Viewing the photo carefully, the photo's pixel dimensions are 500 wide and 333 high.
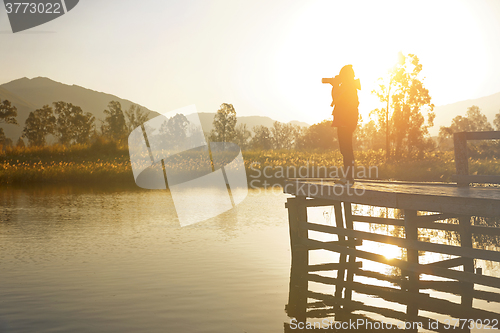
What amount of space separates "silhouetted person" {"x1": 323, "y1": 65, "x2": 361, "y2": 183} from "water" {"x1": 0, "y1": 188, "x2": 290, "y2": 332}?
3.63 m

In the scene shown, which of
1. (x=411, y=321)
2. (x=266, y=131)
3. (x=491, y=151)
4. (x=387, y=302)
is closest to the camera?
(x=411, y=321)

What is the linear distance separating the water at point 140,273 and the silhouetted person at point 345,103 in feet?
11.9

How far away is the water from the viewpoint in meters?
7.64

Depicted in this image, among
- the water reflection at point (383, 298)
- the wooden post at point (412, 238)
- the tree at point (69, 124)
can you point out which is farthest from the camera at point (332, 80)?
the tree at point (69, 124)

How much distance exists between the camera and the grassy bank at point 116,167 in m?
38.5

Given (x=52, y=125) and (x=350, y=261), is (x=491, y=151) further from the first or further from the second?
(x=52, y=125)

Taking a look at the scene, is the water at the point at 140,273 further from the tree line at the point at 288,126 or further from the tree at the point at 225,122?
the tree at the point at 225,122

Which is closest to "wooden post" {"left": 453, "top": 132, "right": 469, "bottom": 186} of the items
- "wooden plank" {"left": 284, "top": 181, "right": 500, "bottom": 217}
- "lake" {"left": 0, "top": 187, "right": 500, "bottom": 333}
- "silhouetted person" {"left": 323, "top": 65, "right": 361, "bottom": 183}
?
"wooden plank" {"left": 284, "top": 181, "right": 500, "bottom": 217}

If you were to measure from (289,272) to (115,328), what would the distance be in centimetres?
481

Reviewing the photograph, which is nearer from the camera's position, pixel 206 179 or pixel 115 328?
pixel 115 328

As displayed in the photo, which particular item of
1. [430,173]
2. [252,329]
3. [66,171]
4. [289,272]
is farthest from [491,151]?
[252,329]

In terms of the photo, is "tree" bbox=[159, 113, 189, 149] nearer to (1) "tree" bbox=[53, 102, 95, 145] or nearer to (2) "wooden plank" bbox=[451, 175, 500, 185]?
(1) "tree" bbox=[53, 102, 95, 145]

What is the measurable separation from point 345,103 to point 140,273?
20.6 feet

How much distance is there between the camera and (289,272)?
10.8 meters
